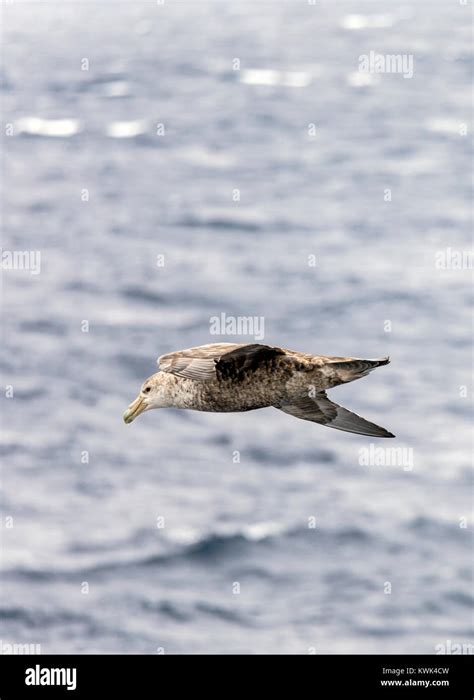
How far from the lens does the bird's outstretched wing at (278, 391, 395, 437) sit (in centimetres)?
1491

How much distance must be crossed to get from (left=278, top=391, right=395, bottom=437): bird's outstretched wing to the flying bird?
98mm

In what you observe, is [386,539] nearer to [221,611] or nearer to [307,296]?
[221,611]

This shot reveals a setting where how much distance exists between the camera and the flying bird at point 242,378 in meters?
13.6

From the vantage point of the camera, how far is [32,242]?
7283 inches

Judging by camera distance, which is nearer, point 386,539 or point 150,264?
point 386,539

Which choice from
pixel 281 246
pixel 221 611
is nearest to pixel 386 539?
pixel 221 611

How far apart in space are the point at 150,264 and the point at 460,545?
58967 millimetres

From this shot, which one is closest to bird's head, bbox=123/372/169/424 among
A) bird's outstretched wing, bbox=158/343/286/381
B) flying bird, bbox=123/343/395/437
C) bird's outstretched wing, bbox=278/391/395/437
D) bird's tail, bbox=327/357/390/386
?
flying bird, bbox=123/343/395/437

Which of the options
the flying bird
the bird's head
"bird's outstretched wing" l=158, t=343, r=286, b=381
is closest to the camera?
"bird's outstretched wing" l=158, t=343, r=286, b=381

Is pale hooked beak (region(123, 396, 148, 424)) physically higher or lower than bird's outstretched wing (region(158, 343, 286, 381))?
lower

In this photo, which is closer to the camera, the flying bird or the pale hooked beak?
the flying bird

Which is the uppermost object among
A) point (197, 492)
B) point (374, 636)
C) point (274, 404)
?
point (274, 404)

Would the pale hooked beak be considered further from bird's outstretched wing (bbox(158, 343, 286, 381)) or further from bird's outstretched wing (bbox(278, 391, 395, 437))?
bird's outstretched wing (bbox(278, 391, 395, 437))

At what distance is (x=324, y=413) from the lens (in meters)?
15.3
